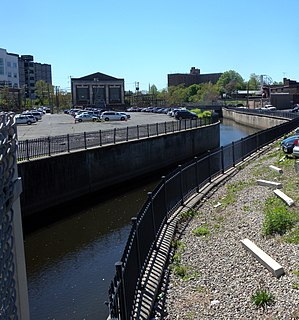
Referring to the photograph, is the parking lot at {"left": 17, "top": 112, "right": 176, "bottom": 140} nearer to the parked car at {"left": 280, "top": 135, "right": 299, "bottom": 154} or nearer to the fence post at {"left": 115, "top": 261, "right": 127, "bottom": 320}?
the parked car at {"left": 280, "top": 135, "right": 299, "bottom": 154}

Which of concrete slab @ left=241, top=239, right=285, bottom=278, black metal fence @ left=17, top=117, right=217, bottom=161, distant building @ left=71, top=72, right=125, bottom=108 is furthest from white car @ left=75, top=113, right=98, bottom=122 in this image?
distant building @ left=71, top=72, right=125, bottom=108

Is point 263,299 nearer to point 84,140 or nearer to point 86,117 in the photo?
point 84,140

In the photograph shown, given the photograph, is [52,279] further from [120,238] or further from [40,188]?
[40,188]

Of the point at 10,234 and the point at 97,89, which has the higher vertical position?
the point at 97,89

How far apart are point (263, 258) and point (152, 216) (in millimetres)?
2977

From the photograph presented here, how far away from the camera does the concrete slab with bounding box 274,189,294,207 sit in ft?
42.1

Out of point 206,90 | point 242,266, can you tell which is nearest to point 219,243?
point 242,266

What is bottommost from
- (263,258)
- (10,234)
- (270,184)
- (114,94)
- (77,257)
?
(77,257)

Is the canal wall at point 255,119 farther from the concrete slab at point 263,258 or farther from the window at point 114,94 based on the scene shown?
the concrete slab at point 263,258

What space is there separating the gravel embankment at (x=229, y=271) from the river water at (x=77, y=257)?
109 inches

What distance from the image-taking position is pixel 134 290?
27.1 feet

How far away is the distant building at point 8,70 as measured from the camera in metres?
116

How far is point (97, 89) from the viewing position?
126 m

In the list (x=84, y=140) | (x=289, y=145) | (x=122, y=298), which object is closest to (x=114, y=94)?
(x=84, y=140)
